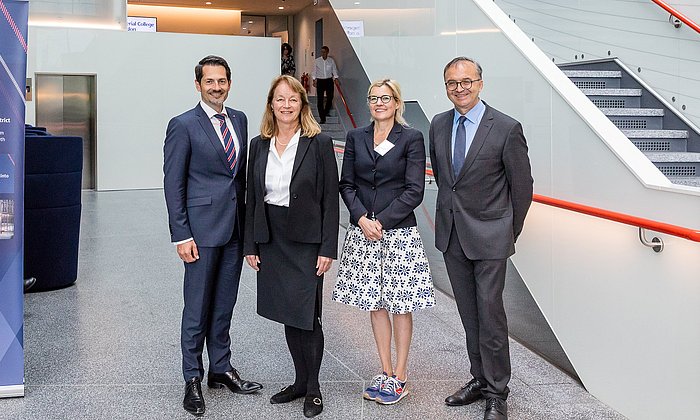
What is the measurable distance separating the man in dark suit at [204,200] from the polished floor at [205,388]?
413 millimetres

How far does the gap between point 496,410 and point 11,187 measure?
9.20 feet

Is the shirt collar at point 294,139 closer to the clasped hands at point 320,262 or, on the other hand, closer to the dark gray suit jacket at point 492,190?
the clasped hands at point 320,262

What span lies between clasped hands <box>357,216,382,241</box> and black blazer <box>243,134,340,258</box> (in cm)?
14

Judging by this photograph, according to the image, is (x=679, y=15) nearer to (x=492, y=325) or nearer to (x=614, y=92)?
(x=614, y=92)

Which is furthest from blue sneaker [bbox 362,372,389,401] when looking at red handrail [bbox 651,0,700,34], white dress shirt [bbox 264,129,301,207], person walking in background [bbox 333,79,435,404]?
red handrail [bbox 651,0,700,34]

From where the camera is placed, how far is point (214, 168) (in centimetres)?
380

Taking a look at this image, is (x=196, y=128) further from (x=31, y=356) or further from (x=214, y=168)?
(x=31, y=356)

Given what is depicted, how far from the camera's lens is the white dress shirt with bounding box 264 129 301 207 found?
3.69 m

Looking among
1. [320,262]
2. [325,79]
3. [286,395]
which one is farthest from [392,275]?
[325,79]

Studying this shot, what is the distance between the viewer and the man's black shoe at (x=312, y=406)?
3701 millimetres

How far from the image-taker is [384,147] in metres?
3.78

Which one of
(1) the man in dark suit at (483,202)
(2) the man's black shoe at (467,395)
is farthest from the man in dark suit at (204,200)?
(2) the man's black shoe at (467,395)

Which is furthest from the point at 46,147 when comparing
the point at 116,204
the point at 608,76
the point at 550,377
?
the point at 116,204

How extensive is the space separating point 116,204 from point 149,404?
1045 cm
